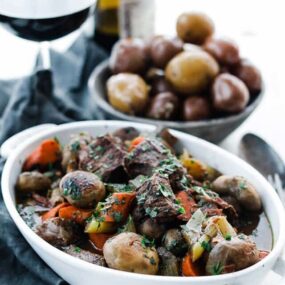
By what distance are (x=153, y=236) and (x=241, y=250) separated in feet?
0.68

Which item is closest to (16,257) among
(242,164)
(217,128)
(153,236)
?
(153,236)

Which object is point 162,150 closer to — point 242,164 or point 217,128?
point 242,164

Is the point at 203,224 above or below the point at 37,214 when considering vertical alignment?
above

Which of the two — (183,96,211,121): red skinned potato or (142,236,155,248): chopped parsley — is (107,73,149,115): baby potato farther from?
(142,236,155,248): chopped parsley

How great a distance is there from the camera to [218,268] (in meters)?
1.38

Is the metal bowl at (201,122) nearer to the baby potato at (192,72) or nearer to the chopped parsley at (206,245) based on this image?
the baby potato at (192,72)

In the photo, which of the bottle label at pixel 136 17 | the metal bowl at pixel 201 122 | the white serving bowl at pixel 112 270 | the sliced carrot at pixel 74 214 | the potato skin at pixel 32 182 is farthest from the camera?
the bottle label at pixel 136 17

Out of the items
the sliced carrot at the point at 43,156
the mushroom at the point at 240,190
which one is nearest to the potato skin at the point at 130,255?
the mushroom at the point at 240,190

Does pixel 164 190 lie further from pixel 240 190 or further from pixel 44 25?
pixel 44 25

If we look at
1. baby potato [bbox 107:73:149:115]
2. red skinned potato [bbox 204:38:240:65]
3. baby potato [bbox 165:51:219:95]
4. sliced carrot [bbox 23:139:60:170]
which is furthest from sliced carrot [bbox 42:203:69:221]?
red skinned potato [bbox 204:38:240:65]

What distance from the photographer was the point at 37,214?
64.5 inches

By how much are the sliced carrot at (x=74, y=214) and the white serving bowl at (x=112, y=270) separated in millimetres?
103

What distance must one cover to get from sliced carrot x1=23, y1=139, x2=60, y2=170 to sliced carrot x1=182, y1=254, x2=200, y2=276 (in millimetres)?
556

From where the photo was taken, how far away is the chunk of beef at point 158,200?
58.0 inches
